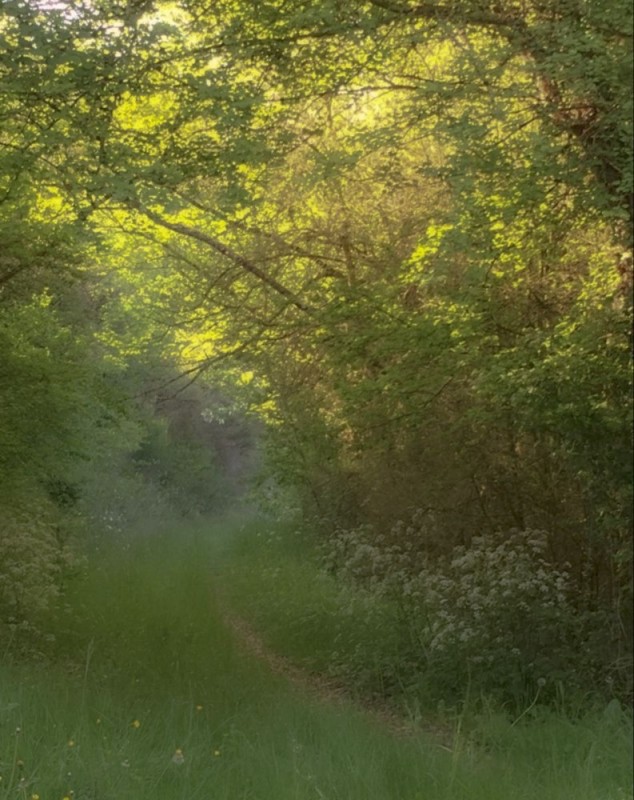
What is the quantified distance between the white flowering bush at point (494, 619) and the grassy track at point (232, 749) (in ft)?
4.17

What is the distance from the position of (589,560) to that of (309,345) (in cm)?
395

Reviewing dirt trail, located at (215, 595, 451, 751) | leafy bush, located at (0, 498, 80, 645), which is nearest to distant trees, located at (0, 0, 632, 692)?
leafy bush, located at (0, 498, 80, 645)

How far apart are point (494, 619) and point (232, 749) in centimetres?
Answer: 413

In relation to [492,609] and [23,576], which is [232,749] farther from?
[23,576]

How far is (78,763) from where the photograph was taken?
4934 millimetres

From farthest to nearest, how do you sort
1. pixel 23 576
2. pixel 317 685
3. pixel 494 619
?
Result: pixel 317 685
pixel 23 576
pixel 494 619

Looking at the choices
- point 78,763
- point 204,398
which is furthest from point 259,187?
point 204,398

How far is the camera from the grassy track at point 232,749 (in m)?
5.02

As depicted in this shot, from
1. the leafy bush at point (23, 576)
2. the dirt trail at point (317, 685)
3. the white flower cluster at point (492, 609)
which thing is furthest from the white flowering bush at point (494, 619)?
the leafy bush at point (23, 576)

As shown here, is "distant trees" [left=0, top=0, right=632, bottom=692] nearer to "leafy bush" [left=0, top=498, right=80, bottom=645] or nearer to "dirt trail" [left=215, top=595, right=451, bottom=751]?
"leafy bush" [left=0, top=498, right=80, bottom=645]

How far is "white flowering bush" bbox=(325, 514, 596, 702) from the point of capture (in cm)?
912

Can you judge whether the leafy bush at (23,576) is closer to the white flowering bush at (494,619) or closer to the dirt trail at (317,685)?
the dirt trail at (317,685)

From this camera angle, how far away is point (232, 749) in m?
6.18

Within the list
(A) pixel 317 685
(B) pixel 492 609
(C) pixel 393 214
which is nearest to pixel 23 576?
(A) pixel 317 685
